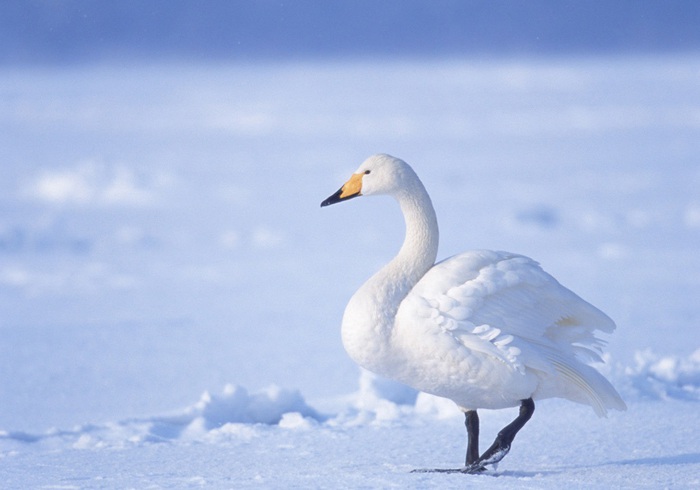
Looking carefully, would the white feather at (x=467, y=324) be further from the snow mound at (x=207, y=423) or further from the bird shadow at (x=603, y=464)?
the snow mound at (x=207, y=423)

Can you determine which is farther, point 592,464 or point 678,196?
point 678,196

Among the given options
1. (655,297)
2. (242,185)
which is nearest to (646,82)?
(242,185)

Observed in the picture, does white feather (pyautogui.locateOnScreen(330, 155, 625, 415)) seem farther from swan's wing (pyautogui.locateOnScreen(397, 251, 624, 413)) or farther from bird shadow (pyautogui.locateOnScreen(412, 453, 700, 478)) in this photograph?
bird shadow (pyautogui.locateOnScreen(412, 453, 700, 478))

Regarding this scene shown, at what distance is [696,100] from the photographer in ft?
118

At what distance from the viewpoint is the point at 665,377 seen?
4816 mm

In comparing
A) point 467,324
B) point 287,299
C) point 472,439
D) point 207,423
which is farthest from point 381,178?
point 287,299

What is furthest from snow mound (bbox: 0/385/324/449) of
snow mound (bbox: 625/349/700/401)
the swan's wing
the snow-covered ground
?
snow mound (bbox: 625/349/700/401)

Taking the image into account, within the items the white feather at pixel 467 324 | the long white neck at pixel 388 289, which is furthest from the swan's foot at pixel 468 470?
the long white neck at pixel 388 289

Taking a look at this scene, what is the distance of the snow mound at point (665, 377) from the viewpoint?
462 cm

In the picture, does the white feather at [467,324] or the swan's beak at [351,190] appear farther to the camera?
the swan's beak at [351,190]

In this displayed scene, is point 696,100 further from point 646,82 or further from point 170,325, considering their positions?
point 170,325

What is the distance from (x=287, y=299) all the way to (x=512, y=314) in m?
4.80

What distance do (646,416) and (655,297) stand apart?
11.4ft

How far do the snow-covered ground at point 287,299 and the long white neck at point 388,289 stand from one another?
1.31 feet
